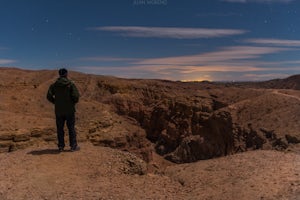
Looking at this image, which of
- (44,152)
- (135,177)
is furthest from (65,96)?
(135,177)

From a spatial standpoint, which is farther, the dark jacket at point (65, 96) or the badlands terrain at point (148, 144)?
the dark jacket at point (65, 96)

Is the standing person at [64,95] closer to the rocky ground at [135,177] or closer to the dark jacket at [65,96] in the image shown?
the dark jacket at [65,96]

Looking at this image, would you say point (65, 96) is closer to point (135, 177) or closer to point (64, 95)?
point (64, 95)

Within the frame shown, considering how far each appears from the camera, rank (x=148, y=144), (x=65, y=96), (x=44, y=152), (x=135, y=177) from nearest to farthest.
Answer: (x=135, y=177) < (x=65, y=96) < (x=44, y=152) < (x=148, y=144)

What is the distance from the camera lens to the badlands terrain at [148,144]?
7.83 m

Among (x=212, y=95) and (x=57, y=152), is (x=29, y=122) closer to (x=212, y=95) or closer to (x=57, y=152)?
(x=57, y=152)

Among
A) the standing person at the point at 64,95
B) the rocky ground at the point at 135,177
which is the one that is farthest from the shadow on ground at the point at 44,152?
the standing person at the point at 64,95

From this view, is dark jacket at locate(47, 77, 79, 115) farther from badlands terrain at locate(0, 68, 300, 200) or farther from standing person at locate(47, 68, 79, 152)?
badlands terrain at locate(0, 68, 300, 200)

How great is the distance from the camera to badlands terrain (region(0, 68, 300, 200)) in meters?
7.83

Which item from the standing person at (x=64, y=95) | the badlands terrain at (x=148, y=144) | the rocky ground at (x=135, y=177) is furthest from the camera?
the standing person at (x=64, y=95)

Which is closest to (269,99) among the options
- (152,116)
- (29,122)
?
(152,116)

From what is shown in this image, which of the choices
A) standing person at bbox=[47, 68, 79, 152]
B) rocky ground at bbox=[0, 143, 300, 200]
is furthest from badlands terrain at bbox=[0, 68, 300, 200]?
standing person at bbox=[47, 68, 79, 152]

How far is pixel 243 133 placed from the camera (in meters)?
24.5

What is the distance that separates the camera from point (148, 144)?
23562 millimetres
